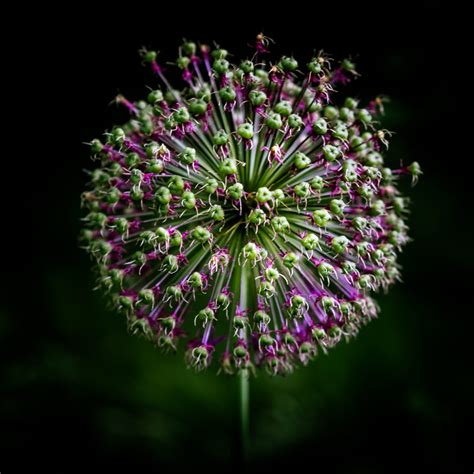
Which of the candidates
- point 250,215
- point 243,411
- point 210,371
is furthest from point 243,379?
point 210,371

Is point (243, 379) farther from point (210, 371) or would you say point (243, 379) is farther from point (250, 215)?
point (210, 371)

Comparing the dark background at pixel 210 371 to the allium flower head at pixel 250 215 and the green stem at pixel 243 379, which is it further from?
the allium flower head at pixel 250 215

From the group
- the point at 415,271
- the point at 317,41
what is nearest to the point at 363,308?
the point at 415,271

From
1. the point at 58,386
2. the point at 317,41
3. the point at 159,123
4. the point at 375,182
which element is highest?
the point at 317,41

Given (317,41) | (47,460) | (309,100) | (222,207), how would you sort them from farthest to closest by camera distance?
(47,460) → (317,41) → (309,100) → (222,207)

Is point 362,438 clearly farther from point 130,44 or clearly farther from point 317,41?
point 130,44

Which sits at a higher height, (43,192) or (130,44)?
(130,44)

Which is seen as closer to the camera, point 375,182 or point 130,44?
point 375,182
